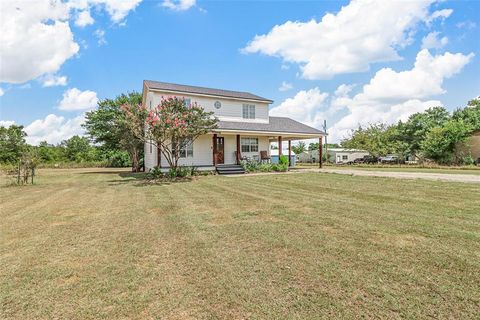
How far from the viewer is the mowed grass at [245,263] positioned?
261 cm

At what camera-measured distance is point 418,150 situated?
34.2 metres

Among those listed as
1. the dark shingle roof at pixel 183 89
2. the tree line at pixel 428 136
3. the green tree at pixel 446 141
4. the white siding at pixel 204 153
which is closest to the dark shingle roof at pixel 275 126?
the white siding at pixel 204 153

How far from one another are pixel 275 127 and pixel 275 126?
42cm

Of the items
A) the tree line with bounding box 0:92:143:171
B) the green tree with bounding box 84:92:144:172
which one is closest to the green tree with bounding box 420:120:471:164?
the tree line with bounding box 0:92:143:171

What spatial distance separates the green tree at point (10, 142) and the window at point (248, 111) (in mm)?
27086

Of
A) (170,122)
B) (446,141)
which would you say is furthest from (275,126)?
(446,141)

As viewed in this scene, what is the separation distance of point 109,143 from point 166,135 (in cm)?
1770

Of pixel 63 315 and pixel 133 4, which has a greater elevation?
pixel 133 4

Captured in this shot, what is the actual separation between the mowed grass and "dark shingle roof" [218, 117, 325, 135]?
13.1 meters

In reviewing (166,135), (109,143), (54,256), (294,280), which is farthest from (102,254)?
(109,143)

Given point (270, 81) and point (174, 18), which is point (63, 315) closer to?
point (174, 18)

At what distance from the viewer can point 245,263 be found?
3.62m

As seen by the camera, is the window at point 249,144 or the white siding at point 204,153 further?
the window at point 249,144

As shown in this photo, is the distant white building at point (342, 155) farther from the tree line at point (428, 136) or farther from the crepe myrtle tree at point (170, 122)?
the crepe myrtle tree at point (170, 122)
